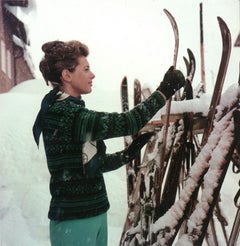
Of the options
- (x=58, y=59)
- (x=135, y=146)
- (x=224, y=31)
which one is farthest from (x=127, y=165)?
(x=224, y=31)

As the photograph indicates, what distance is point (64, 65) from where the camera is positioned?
1.38m

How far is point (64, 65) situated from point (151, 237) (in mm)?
719

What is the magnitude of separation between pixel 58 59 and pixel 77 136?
0.91 ft

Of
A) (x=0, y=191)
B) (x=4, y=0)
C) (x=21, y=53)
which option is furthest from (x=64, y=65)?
(x=0, y=191)

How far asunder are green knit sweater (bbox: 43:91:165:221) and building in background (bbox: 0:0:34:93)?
34 cm

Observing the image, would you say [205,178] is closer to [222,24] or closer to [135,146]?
[135,146]

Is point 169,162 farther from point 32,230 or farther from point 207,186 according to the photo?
point 32,230

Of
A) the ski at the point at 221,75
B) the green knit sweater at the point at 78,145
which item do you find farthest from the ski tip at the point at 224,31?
the green knit sweater at the point at 78,145

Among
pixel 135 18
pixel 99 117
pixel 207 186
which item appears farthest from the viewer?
pixel 135 18

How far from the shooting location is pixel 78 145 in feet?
4.40

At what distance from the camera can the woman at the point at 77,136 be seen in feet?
4.31

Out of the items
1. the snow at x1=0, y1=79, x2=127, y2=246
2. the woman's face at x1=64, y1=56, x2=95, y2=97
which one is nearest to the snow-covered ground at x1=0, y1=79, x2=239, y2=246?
the snow at x1=0, y1=79, x2=127, y2=246

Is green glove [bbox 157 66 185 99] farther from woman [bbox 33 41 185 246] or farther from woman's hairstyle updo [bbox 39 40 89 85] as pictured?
woman's hairstyle updo [bbox 39 40 89 85]

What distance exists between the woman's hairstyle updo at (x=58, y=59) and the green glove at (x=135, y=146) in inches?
13.8
